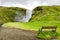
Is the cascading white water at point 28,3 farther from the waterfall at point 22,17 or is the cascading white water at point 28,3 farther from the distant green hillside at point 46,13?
the distant green hillside at point 46,13

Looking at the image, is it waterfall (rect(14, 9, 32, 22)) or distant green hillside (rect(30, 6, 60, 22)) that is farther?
waterfall (rect(14, 9, 32, 22))

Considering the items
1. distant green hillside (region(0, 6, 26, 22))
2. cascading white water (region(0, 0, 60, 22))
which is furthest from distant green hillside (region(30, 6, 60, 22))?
distant green hillside (region(0, 6, 26, 22))

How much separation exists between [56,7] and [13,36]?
2.70 metres

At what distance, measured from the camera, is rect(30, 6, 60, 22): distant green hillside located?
14.6ft

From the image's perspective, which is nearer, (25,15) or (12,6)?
(25,15)

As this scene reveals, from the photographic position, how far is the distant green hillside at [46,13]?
14.6ft

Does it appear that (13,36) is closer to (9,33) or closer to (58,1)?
(9,33)

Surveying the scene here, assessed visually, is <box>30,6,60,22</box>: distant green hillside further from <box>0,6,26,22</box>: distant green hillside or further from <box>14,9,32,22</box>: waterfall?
<box>0,6,26,22</box>: distant green hillside

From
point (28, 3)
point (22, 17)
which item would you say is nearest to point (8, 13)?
point (22, 17)

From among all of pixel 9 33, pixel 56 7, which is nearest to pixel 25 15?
pixel 56 7

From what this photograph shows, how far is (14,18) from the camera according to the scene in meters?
4.95

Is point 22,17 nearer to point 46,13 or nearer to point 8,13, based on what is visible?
point 8,13

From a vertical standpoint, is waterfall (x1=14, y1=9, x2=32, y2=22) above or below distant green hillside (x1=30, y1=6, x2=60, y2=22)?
below

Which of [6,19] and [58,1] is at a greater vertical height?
[58,1]
